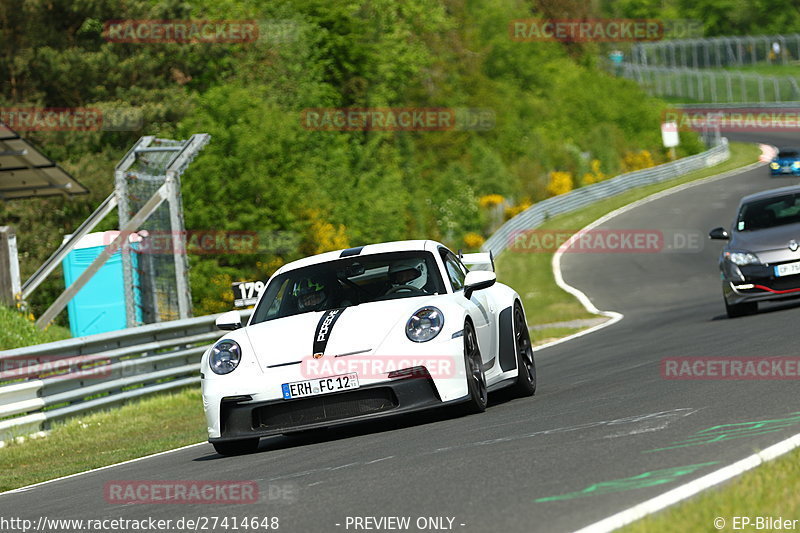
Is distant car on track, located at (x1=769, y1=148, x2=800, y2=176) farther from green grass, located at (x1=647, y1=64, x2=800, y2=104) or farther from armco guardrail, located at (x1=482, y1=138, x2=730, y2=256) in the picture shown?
green grass, located at (x1=647, y1=64, x2=800, y2=104)

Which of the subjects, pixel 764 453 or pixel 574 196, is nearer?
pixel 764 453

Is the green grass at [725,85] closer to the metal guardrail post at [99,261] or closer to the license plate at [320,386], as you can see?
the metal guardrail post at [99,261]

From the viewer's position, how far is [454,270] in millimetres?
11266

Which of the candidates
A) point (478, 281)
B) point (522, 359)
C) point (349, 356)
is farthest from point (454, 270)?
point (349, 356)

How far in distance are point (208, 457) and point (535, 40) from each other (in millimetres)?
86065

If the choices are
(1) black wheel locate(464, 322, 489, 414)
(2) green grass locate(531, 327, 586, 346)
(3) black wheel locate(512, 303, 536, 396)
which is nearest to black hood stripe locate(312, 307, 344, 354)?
(1) black wheel locate(464, 322, 489, 414)

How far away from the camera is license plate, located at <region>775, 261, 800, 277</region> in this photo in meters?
17.9

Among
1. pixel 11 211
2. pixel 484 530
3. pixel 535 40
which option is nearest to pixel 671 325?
pixel 484 530

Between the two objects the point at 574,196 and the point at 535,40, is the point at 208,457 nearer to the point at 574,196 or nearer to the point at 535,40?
the point at 574,196

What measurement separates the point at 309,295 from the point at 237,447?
1327 millimetres

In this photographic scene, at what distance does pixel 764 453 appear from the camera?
6672 millimetres

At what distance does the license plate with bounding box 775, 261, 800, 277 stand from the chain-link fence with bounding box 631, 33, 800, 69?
95181 mm

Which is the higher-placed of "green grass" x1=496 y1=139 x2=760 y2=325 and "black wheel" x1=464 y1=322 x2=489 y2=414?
"black wheel" x1=464 y1=322 x2=489 y2=414

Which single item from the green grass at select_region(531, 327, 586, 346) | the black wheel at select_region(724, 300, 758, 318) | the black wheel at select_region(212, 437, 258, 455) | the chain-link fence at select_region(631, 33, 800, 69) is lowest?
the green grass at select_region(531, 327, 586, 346)
